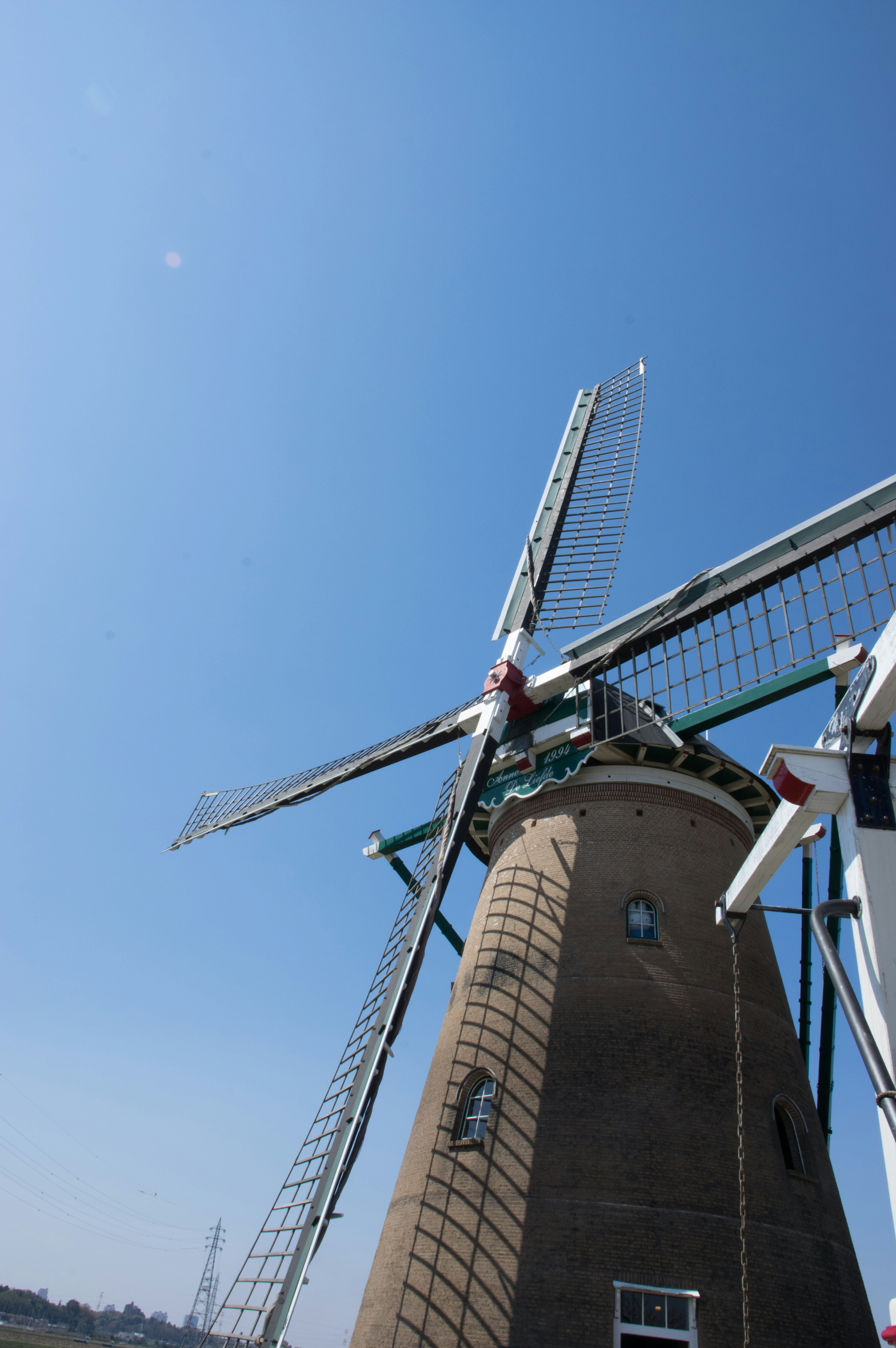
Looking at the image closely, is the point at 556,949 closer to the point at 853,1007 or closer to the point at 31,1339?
the point at 853,1007

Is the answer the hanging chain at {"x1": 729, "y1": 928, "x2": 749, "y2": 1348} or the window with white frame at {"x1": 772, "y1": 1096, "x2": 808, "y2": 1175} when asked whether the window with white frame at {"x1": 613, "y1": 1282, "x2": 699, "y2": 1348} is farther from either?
the window with white frame at {"x1": 772, "y1": 1096, "x2": 808, "y2": 1175}

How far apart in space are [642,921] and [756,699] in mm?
3428

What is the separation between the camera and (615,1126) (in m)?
9.59

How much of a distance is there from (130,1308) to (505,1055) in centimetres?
19381

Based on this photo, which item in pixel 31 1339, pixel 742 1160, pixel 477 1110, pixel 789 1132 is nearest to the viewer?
pixel 742 1160

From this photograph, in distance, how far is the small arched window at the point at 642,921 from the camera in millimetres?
11258

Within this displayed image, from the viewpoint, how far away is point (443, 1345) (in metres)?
8.93

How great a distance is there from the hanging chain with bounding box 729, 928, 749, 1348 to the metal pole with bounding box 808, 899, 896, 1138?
7.76 ft

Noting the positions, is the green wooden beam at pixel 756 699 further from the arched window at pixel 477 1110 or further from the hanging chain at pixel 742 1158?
the arched window at pixel 477 1110

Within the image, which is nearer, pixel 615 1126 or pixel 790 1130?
pixel 615 1126

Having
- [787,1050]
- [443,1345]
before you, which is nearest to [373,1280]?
[443,1345]

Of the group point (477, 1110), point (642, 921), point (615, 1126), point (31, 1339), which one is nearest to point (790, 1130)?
point (615, 1126)

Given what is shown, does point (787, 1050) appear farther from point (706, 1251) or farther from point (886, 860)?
point (886, 860)

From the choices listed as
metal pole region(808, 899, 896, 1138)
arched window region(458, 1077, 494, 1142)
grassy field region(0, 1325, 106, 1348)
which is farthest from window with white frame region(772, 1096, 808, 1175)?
grassy field region(0, 1325, 106, 1348)
